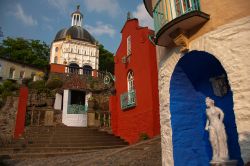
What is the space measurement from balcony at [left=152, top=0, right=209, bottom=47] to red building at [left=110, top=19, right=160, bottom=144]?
6036 millimetres

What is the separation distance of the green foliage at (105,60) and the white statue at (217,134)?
3940 cm

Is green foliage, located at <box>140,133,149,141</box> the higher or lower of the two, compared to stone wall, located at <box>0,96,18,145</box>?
lower

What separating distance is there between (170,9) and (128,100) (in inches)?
337

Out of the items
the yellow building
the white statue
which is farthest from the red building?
the white statue

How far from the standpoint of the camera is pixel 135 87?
13141mm

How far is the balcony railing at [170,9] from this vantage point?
500 cm

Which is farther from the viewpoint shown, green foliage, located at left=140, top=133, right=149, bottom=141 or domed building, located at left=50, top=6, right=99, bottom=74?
domed building, located at left=50, top=6, right=99, bottom=74

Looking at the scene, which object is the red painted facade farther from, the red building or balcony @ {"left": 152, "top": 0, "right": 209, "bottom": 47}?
balcony @ {"left": 152, "top": 0, "right": 209, "bottom": 47}

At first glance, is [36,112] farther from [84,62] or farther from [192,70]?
[84,62]

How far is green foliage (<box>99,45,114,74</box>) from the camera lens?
43.6 m

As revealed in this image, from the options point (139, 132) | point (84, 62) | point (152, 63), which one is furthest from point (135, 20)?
point (84, 62)

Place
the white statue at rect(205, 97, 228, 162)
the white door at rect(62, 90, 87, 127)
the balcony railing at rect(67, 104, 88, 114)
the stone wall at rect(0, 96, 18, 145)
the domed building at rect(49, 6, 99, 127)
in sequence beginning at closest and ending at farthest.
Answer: the white statue at rect(205, 97, 228, 162) → the stone wall at rect(0, 96, 18, 145) → the white door at rect(62, 90, 87, 127) → the balcony railing at rect(67, 104, 88, 114) → the domed building at rect(49, 6, 99, 127)

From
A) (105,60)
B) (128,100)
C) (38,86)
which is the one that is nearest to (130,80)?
(128,100)

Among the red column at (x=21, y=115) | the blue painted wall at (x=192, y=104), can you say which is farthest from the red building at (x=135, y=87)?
Result: the red column at (x=21, y=115)
